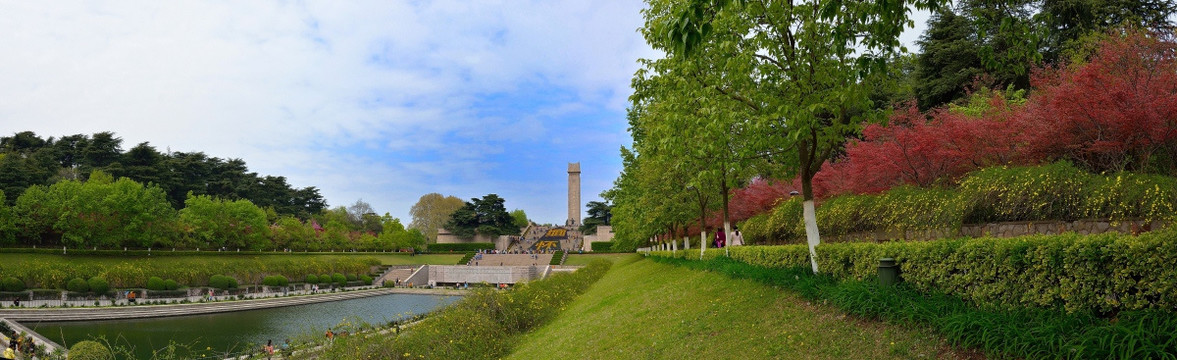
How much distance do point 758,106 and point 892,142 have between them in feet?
19.8

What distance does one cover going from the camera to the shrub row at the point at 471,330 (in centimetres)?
1105

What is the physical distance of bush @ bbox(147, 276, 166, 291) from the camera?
124 ft

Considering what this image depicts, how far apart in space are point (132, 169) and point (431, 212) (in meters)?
52.7

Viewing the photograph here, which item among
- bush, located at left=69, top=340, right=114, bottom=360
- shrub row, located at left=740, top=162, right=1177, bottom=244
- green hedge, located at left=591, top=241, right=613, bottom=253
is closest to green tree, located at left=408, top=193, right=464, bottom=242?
green hedge, located at left=591, top=241, right=613, bottom=253

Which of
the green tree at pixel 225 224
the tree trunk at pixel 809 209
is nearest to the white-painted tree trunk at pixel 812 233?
the tree trunk at pixel 809 209

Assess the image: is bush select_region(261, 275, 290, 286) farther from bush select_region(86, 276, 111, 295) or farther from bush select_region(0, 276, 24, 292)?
bush select_region(0, 276, 24, 292)

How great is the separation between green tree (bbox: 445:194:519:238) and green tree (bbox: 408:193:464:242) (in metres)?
22.3

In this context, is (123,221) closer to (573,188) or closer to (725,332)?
(725,332)

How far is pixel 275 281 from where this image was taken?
4547 cm

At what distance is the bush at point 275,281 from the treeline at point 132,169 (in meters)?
12.8

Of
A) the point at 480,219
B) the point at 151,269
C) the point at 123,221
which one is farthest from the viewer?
the point at 480,219

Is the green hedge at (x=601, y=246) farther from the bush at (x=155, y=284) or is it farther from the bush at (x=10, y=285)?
the bush at (x=10, y=285)

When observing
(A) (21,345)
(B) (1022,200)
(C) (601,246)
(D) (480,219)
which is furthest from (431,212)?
(B) (1022,200)

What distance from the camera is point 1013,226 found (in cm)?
1042
